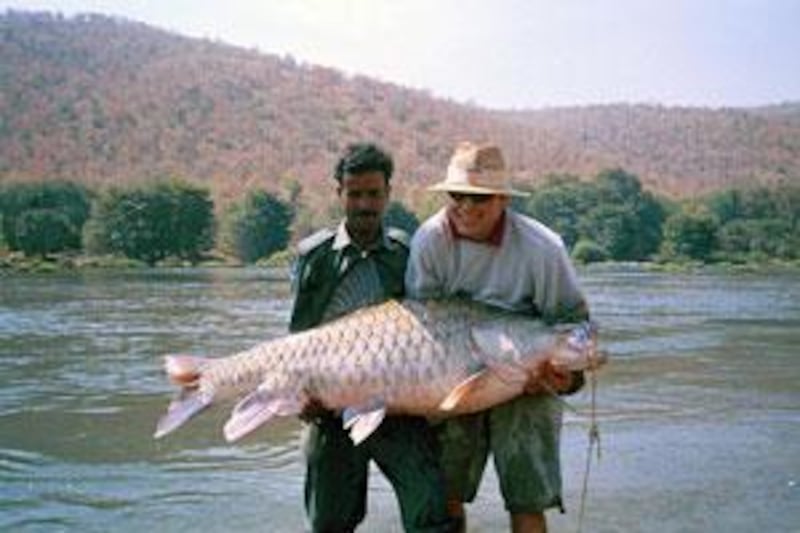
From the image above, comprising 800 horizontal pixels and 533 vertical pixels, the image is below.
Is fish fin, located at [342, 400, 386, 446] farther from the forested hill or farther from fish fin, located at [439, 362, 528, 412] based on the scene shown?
the forested hill

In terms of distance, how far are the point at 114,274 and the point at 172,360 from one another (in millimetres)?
48841

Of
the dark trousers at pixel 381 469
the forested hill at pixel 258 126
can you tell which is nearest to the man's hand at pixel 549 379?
the dark trousers at pixel 381 469

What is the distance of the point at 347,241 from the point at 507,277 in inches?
31.0

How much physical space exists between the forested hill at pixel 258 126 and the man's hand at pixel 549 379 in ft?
288

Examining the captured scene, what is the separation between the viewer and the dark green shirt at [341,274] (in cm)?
551

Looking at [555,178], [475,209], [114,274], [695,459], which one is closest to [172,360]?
[475,209]

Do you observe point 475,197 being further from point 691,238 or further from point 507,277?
point 691,238

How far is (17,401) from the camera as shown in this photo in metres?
14.0

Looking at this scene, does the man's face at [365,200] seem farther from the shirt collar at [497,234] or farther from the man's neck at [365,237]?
the shirt collar at [497,234]

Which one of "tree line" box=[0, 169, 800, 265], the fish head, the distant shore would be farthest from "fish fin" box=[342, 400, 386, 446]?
"tree line" box=[0, 169, 800, 265]

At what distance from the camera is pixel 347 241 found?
18.2ft

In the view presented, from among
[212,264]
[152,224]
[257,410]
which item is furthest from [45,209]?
[257,410]

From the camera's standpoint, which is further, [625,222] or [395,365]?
[625,222]

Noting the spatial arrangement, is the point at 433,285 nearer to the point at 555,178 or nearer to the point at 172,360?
the point at 172,360
